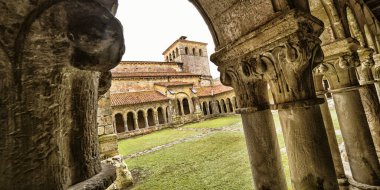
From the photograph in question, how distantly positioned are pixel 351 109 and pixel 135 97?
18.6m

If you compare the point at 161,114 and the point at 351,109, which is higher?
the point at 161,114

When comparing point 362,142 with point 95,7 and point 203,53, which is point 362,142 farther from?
point 203,53

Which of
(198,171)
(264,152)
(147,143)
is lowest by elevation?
(198,171)

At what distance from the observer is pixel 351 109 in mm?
2617

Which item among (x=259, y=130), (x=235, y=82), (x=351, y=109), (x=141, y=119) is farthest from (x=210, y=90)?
(x=259, y=130)

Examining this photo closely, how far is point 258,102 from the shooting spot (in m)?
1.91

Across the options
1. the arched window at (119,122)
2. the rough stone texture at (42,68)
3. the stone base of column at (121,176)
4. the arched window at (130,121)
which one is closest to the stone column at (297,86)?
the rough stone texture at (42,68)

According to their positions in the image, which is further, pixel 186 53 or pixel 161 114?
pixel 186 53

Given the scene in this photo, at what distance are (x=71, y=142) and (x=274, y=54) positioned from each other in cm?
163

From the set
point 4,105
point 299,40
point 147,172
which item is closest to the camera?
point 4,105

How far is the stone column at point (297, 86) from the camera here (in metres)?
1.51

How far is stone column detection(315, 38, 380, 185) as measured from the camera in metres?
2.52

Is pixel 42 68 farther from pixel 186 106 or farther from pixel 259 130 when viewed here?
pixel 186 106

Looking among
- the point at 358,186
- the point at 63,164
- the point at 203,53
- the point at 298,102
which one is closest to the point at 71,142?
the point at 63,164
